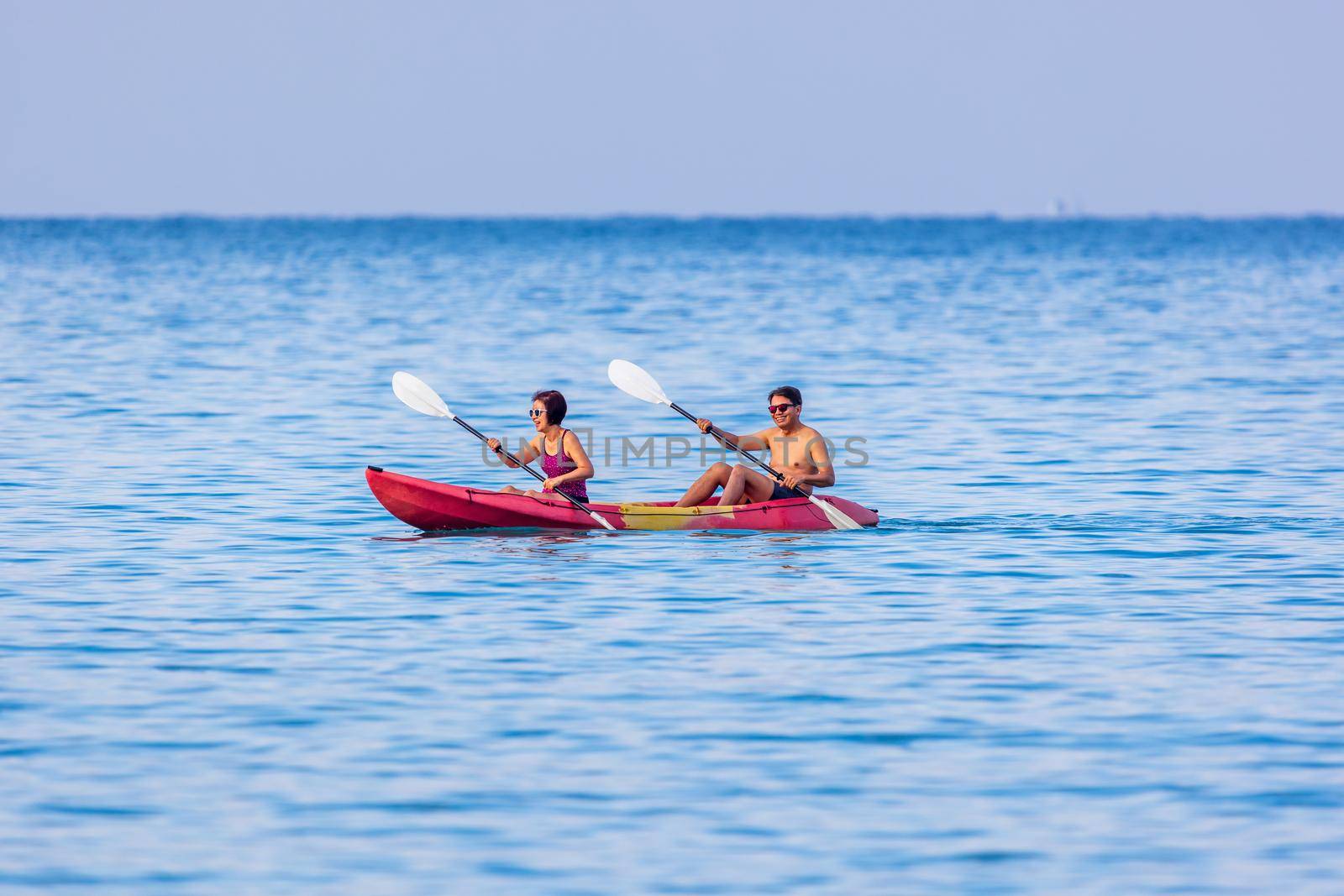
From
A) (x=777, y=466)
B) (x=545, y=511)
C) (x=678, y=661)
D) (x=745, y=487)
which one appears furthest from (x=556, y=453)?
(x=678, y=661)

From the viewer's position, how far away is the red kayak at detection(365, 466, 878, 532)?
13.3m

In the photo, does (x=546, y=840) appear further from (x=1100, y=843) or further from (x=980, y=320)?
(x=980, y=320)

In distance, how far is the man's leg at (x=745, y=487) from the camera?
13617 mm

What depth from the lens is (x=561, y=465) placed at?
44.7 ft

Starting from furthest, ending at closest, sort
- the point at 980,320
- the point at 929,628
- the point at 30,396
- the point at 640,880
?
the point at 980,320
the point at 30,396
the point at 929,628
the point at 640,880

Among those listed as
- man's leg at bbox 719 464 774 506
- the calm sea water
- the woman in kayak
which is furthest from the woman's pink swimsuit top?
man's leg at bbox 719 464 774 506

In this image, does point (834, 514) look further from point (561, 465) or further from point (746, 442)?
point (561, 465)

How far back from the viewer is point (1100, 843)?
22.6 feet

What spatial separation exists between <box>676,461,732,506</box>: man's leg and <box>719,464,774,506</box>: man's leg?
52 mm

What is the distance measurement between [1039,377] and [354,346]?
42.9 ft

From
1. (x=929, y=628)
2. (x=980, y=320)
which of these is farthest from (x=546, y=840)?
(x=980, y=320)

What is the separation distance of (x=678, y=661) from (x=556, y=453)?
4.28 metres

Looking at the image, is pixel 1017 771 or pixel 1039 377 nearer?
pixel 1017 771

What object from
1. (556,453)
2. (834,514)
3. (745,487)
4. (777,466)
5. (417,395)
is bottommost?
(834,514)
